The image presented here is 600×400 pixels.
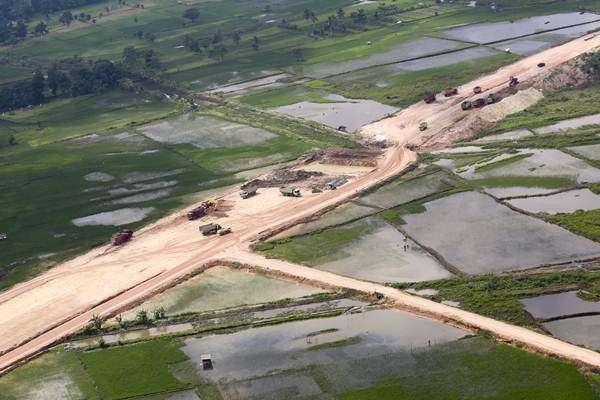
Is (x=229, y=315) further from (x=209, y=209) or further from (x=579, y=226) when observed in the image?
(x=579, y=226)

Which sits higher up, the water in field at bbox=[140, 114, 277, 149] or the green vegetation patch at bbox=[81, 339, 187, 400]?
the water in field at bbox=[140, 114, 277, 149]

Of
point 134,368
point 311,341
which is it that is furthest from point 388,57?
point 134,368

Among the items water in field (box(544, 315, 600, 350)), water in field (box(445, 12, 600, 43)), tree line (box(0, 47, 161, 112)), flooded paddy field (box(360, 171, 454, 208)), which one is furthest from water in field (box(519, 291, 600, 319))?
tree line (box(0, 47, 161, 112))

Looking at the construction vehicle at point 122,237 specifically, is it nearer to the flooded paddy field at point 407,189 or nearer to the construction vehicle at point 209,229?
the construction vehicle at point 209,229

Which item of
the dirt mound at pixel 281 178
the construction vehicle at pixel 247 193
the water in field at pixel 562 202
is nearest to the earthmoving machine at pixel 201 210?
the construction vehicle at pixel 247 193

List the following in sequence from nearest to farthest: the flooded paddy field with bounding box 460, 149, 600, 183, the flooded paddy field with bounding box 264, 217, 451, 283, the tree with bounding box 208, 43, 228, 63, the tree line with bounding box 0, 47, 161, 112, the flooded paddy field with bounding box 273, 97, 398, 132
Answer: the flooded paddy field with bounding box 264, 217, 451, 283, the flooded paddy field with bounding box 460, 149, 600, 183, the flooded paddy field with bounding box 273, 97, 398, 132, the tree line with bounding box 0, 47, 161, 112, the tree with bounding box 208, 43, 228, 63

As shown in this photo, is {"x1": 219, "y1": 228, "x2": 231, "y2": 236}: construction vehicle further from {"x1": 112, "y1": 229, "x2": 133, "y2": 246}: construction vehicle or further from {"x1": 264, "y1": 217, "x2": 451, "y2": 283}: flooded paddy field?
{"x1": 112, "y1": 229, "x2": 133, "y2": 246}: construction vehicle

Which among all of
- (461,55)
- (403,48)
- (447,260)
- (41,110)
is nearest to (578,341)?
(447,260)
